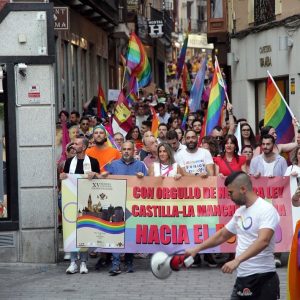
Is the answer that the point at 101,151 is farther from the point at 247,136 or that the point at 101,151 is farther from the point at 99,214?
the point at 247,136

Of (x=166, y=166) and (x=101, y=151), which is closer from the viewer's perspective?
(x=166, y=166)

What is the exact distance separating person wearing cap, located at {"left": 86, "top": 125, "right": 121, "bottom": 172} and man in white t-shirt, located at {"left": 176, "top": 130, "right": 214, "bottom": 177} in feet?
2.95

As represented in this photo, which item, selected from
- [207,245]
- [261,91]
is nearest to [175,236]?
[207,245]

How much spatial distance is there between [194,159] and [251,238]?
5.22 metres

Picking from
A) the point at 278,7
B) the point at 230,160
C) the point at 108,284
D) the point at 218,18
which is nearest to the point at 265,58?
the point at 278,7

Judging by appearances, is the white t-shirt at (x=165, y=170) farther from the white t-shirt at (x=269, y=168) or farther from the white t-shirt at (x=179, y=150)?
the white t-shirt at (x=269, y=168)

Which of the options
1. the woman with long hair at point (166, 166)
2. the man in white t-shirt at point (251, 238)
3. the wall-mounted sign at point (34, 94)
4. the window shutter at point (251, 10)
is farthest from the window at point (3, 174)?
the window shutter at point (251, 10)

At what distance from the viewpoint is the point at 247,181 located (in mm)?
7359

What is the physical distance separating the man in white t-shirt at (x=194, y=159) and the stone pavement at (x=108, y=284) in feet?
4.14

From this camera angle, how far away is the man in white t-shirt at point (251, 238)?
24.1 ft

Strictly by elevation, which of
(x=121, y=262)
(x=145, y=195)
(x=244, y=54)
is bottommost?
(x=121, y=262)

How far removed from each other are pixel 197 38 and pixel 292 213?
157 feet

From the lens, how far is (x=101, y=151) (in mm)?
12945

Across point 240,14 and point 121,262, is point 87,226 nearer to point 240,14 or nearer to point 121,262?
point 121,262
